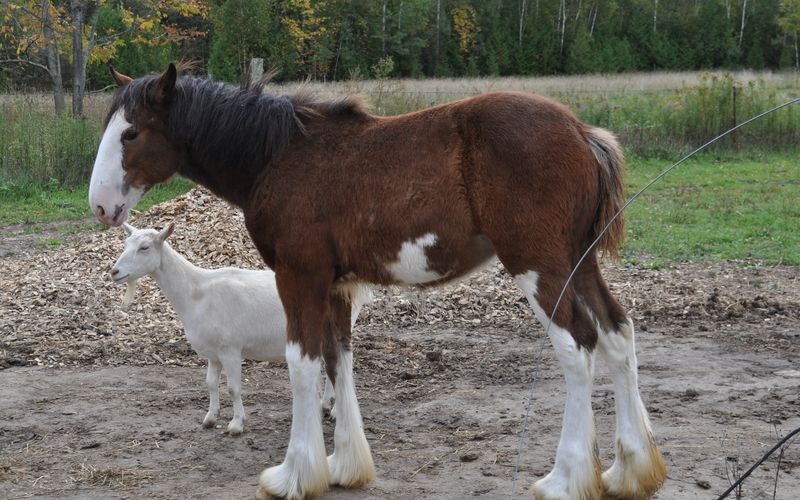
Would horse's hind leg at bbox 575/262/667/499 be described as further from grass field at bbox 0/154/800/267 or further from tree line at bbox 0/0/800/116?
tree line at bbox 0/0/800/116

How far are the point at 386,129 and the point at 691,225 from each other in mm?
8226

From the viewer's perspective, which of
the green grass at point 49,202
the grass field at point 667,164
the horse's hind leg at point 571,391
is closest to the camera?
the horse's hind leg at point 571,391

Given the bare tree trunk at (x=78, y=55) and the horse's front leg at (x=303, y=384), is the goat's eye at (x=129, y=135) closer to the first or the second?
the horse's front leg at (x=303, y=384)

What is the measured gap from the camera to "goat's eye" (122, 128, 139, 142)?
4.91 metres

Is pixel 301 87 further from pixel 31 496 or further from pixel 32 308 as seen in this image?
pixel 32 308

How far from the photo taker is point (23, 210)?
13.7 metres

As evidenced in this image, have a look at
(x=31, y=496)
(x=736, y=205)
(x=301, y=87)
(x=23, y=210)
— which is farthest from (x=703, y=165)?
(x=31, y=496)

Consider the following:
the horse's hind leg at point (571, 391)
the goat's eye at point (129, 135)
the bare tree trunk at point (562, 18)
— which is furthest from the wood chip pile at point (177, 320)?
the bare tree trunk at point (562, 18)

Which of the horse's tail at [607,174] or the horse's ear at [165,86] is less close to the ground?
the horse's ear at [165,86]

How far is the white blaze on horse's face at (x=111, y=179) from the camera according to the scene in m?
4.87

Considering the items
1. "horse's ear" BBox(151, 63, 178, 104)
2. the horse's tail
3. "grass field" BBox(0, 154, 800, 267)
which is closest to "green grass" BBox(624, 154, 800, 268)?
"grass field" BBox(0, 154, 800, 267)

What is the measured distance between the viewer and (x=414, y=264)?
4.49 meters

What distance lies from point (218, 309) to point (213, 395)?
60 cm

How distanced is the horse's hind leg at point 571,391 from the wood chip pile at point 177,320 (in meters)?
2.82
